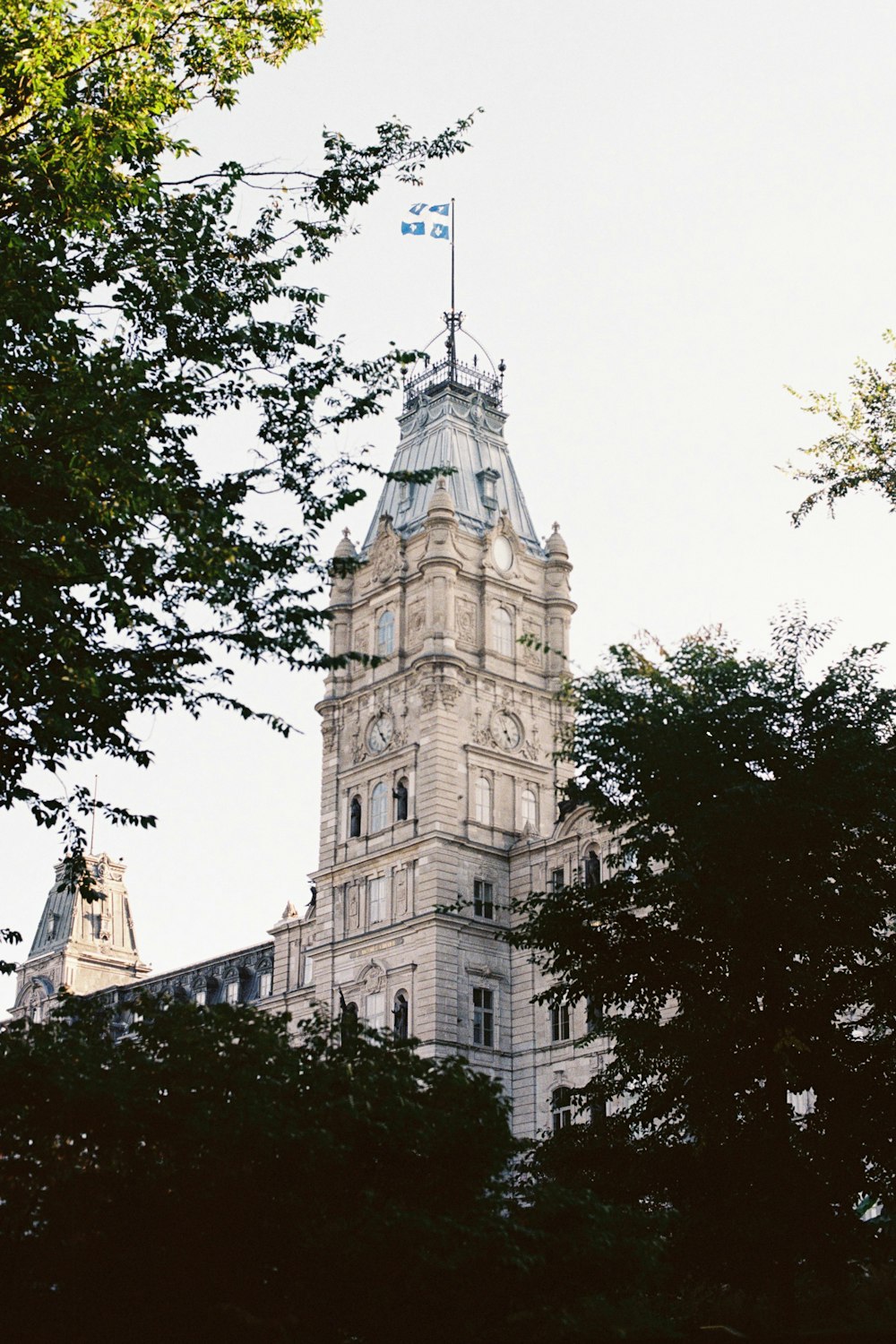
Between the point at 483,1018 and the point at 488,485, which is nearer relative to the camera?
the point at 483,1018

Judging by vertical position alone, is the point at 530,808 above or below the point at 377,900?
above

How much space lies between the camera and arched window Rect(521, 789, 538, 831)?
228 feet

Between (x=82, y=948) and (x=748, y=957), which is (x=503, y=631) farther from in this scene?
(x=82, y=948)

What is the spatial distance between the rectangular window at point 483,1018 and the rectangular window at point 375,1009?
4.08 m

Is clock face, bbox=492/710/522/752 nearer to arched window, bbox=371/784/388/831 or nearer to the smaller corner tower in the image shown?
arched window, bbox=371/784/388/831

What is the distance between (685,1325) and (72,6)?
19935mm

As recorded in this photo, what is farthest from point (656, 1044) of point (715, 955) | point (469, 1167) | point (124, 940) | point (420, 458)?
point (124, 940)

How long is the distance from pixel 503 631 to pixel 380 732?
793 cm

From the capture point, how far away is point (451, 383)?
80.0m

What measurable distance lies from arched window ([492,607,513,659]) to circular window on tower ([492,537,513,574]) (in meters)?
2.34

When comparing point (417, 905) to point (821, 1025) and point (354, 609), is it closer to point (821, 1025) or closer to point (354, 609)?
point (354, 609)

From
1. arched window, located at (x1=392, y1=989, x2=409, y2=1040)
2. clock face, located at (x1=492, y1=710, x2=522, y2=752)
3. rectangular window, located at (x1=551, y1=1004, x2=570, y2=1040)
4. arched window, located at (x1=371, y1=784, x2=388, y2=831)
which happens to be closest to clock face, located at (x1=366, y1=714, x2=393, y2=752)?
arched window, located at (x1=371, y1=784, x2=388, y2=831)

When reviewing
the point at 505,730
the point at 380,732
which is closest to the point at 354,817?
the point at 380,732

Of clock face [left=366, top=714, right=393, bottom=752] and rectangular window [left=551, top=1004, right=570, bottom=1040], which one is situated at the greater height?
clock face [left=366, top=714, right=393, bottom=752]
